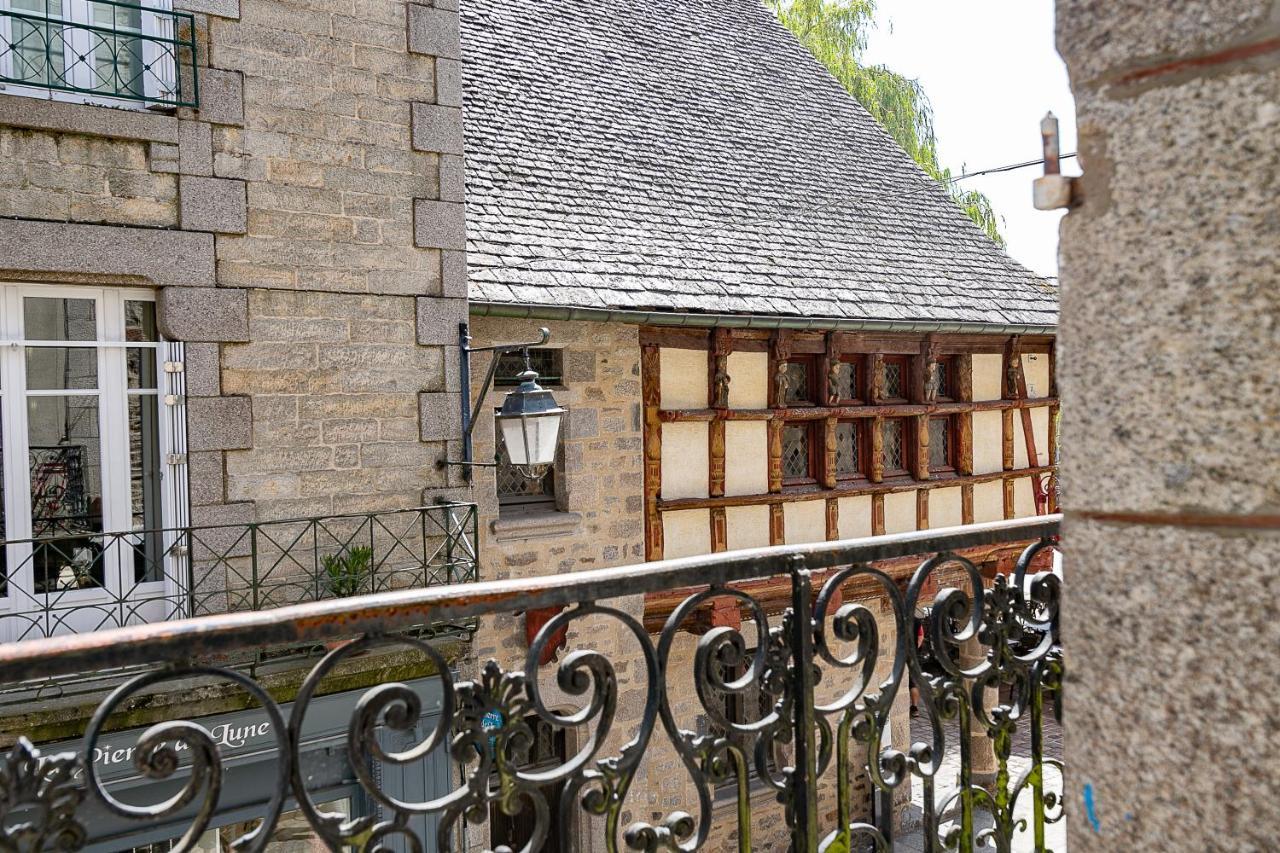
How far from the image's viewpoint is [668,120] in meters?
12.3

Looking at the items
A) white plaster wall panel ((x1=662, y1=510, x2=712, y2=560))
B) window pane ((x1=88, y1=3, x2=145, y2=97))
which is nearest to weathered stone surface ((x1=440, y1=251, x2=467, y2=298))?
window pane ((x1=88, y1=3, x2=145, y2=97))

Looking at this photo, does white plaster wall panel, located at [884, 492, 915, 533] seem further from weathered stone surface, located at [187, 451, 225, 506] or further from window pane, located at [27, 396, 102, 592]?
window pane, located at [27, 396, 102, 592]

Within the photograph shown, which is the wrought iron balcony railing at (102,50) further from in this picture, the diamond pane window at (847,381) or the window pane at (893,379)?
the window pane at (893,379)

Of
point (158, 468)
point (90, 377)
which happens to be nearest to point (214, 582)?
point (158, 468)

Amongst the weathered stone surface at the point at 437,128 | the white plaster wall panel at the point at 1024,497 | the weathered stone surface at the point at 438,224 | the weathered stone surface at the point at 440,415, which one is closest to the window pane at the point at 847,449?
the white plaster wall panel at the point at 1024,497

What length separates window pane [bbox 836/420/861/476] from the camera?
11.3 metres

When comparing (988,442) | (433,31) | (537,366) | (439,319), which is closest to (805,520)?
(988,442)

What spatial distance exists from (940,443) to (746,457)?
3.00 meters

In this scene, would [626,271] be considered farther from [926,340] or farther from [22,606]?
[22,606]

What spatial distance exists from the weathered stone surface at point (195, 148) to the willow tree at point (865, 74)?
15323 millimetres

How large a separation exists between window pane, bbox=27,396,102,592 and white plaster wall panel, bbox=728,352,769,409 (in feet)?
17.7

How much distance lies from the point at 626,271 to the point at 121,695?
8.42 m

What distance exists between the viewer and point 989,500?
12.6 metres

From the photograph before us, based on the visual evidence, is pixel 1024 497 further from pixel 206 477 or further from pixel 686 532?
pixel 206 477
